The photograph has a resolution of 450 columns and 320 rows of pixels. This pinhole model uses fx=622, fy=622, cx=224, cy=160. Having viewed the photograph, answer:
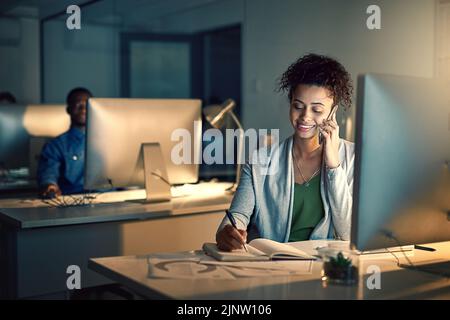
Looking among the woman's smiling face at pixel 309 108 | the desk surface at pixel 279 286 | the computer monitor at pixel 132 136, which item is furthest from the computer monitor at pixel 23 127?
the desk surface at pixel 279 286

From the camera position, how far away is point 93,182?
9.92 ft

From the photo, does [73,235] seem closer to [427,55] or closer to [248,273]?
[248,273]

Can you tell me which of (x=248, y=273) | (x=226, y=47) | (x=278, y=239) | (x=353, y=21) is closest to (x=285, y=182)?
(x=278, y=239)

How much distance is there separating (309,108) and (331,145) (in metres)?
0.16

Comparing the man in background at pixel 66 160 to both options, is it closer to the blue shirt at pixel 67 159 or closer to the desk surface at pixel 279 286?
the blue shirt at pixel 67 159

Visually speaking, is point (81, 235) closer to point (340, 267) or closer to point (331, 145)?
point (331, 145)

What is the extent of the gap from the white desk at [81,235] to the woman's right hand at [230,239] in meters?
0.99

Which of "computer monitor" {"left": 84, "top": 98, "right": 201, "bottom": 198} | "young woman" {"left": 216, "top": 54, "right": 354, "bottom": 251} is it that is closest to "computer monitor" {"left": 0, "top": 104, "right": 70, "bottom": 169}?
"computer monitor" {"left": 84, "top": 98, "right": 201, "bottom": 198}

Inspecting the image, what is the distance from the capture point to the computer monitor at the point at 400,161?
1.52 m

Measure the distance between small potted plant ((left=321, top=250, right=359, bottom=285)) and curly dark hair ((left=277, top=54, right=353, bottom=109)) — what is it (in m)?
0.79

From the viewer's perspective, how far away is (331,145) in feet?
7.13

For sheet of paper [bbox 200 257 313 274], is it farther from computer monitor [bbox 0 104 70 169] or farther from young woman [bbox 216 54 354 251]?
computer monitor [bbox 0 104 70 169]

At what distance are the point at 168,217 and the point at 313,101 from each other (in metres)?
1.12

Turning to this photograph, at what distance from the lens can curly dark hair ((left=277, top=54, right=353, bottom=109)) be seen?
7.43 ft
